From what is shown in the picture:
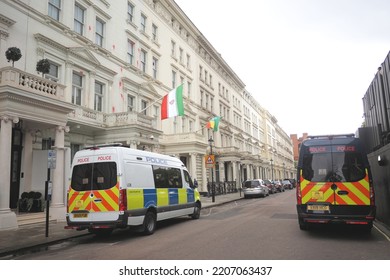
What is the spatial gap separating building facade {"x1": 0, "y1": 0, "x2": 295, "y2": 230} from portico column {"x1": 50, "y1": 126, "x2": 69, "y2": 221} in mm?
43

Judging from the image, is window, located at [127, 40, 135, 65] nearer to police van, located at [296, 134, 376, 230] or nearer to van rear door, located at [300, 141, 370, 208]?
police van, located at [296, 134, 376, 230]

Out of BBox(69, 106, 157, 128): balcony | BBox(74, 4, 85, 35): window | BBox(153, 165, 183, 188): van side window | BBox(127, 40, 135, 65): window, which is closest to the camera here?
BBox(153, 165, 183, 188): van side window

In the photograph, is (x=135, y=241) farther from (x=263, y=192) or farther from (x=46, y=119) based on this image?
(x=263, y=192)

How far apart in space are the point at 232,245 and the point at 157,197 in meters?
3.91

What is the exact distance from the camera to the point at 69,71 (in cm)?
1767

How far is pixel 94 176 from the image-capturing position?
9.55 m

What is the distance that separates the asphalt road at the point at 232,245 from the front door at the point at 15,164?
266 inches

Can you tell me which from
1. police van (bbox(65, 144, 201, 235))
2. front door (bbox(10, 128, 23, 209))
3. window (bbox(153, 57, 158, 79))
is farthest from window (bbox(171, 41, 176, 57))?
police van (bbox(65, 144, 201, 235))

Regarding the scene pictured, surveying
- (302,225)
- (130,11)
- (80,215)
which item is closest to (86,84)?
(130,11)

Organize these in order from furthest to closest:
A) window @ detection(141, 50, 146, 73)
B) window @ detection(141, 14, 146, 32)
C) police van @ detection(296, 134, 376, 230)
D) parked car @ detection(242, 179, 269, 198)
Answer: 1. parked car @ detection(242, 179, 269, 198)
2. window @ detection(141, 14, 146, 32)
3. window @ detection(141, 50, 146, 73)
4. police van @ detection(296, 134, 376, 230)

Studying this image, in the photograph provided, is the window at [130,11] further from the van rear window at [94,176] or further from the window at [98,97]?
the van rear window at [94,176]

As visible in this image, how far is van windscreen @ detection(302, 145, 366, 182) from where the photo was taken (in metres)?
8.71

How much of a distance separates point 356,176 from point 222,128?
35443mm
